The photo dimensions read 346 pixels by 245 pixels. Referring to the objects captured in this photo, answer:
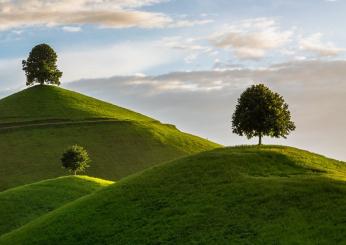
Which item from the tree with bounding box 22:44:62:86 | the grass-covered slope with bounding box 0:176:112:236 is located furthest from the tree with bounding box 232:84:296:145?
the tree with bounding box 22:44:62:86

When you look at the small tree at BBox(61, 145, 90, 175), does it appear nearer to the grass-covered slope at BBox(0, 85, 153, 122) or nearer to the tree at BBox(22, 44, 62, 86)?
the grass-covered slope at BBox(0, 85, 153, 122)

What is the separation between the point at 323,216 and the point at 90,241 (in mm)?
16657

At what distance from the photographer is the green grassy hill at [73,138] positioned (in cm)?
11481

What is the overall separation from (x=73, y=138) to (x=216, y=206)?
94735 mm

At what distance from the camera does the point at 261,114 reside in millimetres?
60500

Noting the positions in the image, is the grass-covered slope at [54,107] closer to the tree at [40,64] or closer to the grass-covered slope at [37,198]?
the tree at [40,64]

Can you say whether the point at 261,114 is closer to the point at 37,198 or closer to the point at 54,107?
the point at 37,198

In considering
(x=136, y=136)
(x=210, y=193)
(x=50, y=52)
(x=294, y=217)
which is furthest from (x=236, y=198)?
(x=50, y=52)

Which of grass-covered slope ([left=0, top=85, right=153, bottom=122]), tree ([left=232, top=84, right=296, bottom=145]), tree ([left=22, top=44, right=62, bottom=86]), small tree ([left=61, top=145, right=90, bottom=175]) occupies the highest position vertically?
tree ([left=22, top=44, right=62, bottom=86])

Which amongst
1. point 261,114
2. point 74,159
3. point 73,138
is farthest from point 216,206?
point 73,138

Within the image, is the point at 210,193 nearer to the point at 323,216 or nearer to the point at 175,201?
the point at 175,201

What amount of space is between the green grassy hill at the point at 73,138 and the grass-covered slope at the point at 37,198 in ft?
107

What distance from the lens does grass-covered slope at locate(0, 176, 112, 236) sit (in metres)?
59.1

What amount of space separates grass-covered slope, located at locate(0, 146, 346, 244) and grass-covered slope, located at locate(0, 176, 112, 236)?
32.0 feet
